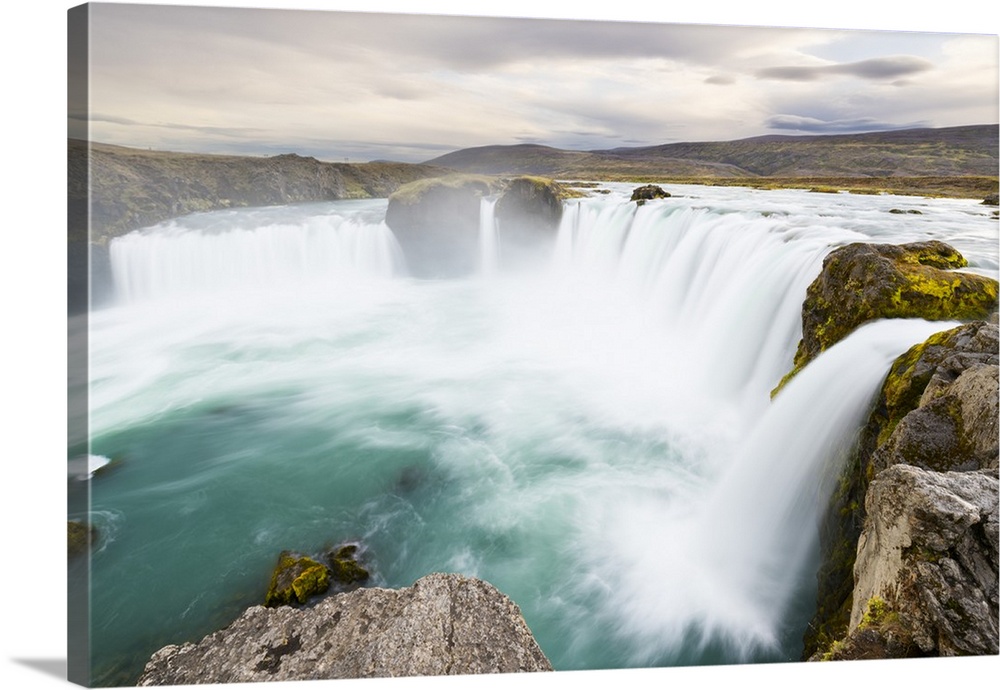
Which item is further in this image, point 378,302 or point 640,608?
point 378,302

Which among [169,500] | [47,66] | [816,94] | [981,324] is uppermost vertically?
[816,94]

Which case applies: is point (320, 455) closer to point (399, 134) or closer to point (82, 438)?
point (82, 438)

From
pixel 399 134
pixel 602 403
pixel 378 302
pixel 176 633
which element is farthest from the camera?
pixel 378 302

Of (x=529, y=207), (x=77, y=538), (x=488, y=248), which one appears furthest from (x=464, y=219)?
(x=77, y=538)

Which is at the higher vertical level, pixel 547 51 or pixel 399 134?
pixel 547 51

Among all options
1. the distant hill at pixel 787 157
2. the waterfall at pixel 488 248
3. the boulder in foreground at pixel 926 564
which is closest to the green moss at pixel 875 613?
the boulder in foreground at pixel 926 564

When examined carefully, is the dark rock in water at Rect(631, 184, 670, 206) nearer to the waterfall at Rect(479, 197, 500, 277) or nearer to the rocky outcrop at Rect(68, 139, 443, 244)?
the waterfall at Rect(479, 197, 500, 277)

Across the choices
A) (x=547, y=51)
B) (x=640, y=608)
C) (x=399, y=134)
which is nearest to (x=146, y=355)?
(x=399, y=134)
